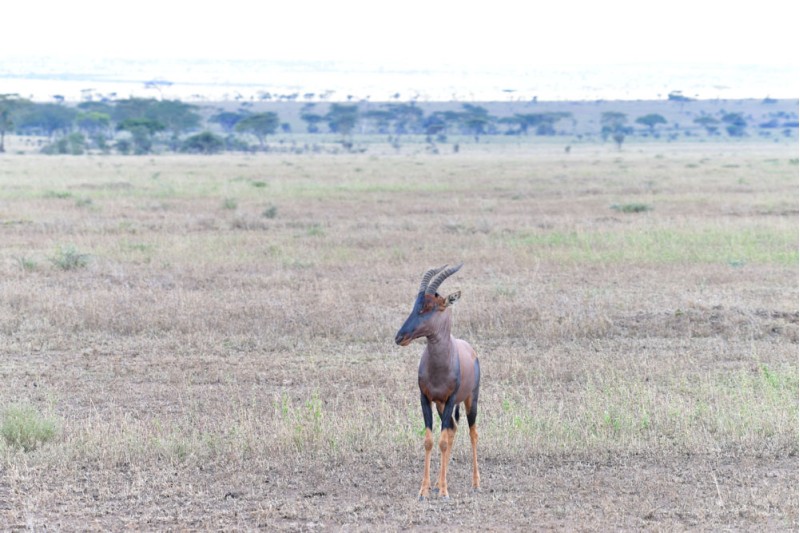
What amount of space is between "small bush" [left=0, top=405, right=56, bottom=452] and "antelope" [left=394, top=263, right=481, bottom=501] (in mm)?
2759

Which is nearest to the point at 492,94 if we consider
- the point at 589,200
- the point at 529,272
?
the point at 589,200

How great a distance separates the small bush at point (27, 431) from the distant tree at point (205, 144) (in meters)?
60.2

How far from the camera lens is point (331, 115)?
93.4 meters

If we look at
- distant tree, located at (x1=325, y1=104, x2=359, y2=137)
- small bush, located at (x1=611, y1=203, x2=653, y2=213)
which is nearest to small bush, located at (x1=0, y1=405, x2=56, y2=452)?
small bush, located at (x1=611, y1=203, x2=653, y2=213)

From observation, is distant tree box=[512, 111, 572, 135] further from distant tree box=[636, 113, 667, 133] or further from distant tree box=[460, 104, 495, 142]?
distant tree box=[636, 113, 667, 133]

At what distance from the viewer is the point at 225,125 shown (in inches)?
3738

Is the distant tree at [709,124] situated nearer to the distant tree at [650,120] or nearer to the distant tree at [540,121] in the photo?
the distant tree at [650,120]

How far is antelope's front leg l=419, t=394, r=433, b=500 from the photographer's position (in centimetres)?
598

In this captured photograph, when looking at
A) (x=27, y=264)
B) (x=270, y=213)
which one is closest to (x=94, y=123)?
(x=270, y=213)

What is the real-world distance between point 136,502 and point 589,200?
22.0m

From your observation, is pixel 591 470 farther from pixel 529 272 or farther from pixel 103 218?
pixel 103 218

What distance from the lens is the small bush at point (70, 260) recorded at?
1501cm

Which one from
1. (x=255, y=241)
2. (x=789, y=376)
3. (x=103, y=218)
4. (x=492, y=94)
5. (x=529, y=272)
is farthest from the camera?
(x=492, y=94)

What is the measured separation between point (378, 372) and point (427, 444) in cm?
364
